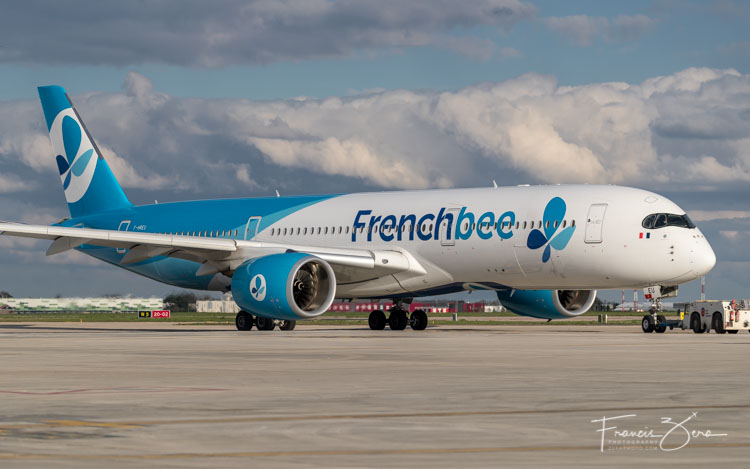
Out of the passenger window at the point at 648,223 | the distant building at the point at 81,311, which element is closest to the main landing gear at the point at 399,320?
the passenger window at the point at 648,223

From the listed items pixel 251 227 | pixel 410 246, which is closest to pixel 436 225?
pixel 410 246

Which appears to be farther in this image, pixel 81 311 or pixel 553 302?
pixel 81 311

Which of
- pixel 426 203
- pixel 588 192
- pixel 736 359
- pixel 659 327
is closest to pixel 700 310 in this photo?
pixel 659 327

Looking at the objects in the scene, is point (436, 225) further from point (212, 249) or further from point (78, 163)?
point (78, 163)

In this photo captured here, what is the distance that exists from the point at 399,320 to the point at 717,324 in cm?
1148

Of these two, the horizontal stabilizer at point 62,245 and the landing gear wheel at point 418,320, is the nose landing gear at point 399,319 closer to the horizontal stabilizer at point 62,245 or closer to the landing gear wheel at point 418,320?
the landing gear wheel at point 418,320

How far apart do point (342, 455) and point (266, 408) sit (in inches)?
136

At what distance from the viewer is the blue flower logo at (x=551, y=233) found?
3544 centimetres

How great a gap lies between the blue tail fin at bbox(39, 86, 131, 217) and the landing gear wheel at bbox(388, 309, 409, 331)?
13848 millimetres

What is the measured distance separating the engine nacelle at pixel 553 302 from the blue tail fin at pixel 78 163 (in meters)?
18.0

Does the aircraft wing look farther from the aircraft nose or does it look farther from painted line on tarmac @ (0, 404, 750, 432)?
painted line on tarmac @ (0, 404, 750, 432)

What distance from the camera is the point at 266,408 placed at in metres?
12.0

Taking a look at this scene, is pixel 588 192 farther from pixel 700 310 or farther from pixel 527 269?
pixel 700 310

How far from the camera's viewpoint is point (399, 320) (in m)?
42.4
